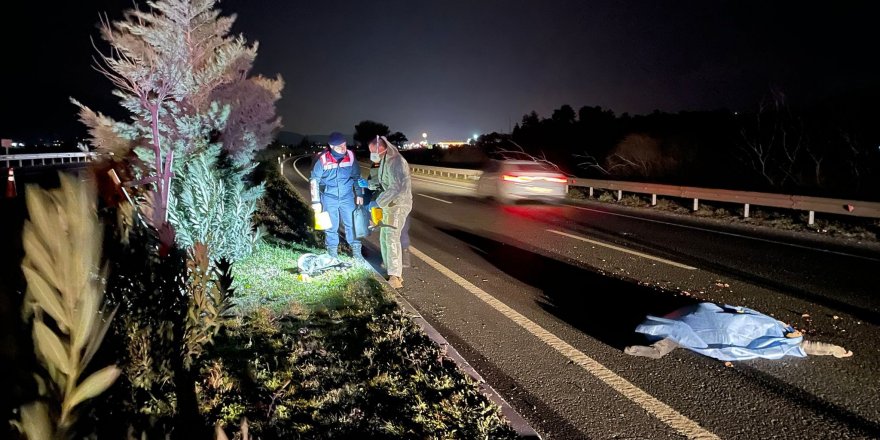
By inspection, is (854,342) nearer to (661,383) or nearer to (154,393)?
(661,383)

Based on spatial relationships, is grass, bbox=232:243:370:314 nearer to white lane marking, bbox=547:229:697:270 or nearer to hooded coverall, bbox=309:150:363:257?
hooded coverall, bbox=309:150:363:257

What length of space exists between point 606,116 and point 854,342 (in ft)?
194

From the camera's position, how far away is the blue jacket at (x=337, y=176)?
25.8ft

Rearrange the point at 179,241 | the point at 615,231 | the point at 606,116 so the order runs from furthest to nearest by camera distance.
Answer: the point at 606,116, the point at 615,231, the point at 179,241

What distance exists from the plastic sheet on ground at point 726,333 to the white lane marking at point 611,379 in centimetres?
70

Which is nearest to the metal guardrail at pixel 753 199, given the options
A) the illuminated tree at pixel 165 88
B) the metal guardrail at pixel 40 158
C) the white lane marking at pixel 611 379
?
the white lane marking at pixel 611 379

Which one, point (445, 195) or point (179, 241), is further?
point (445, 195)

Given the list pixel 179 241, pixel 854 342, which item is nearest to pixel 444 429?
pixel 854 342

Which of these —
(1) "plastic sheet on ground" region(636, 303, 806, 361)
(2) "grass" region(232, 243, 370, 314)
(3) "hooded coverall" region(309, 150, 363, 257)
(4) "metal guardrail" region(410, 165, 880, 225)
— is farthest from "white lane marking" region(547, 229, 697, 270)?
(4) "metal guardrail" region(410, 165, 880, 225)

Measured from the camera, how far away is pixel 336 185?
26.2 ft

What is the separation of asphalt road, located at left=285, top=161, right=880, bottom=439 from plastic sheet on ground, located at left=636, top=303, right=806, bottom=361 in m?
0.12

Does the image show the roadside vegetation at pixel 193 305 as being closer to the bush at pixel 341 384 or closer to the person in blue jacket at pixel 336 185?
the bush at pixel 341 384

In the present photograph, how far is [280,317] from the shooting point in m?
5.73

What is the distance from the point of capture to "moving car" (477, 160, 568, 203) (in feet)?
57.9
